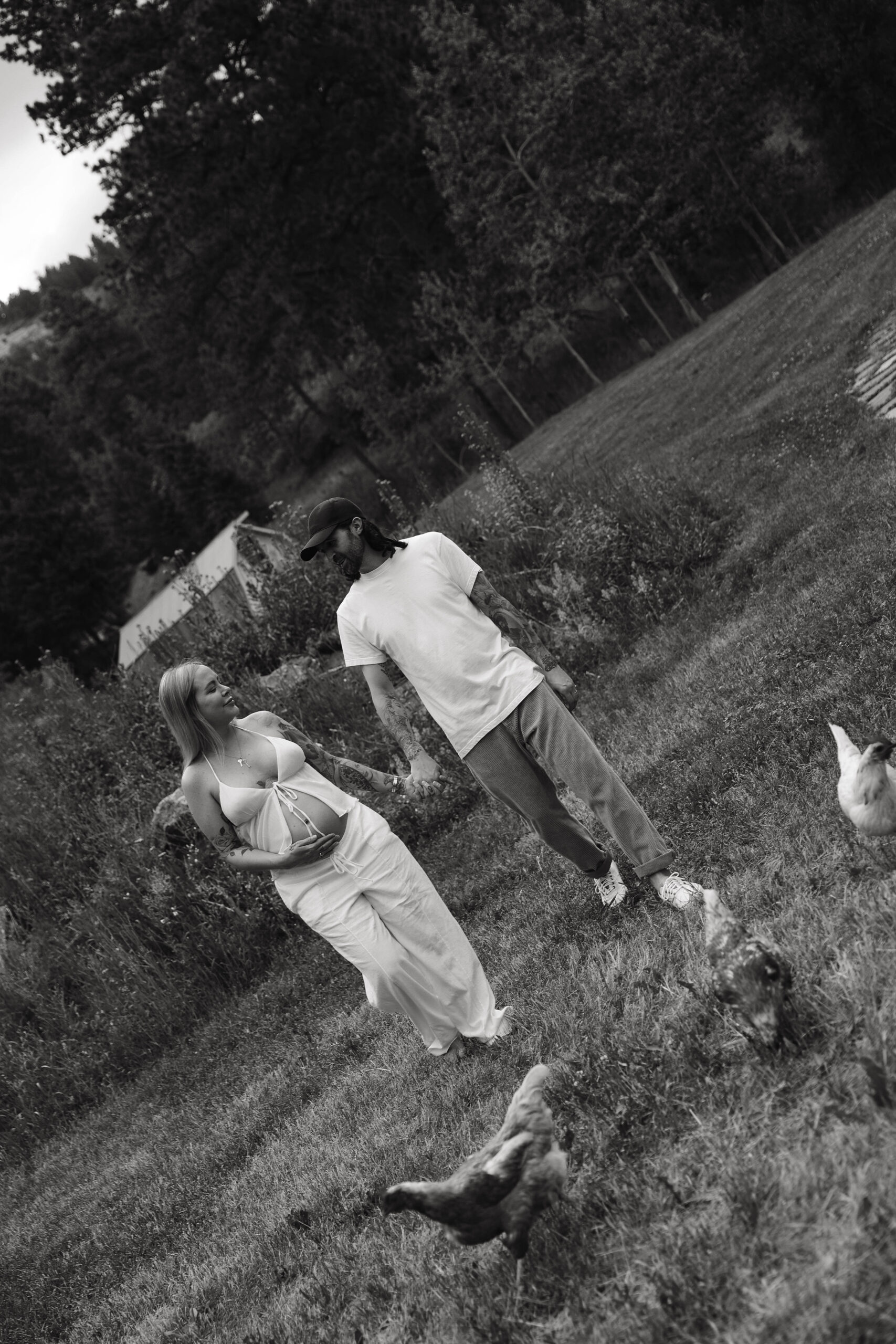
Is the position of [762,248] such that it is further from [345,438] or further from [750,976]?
[750,976]

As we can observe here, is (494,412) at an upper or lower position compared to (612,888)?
upper

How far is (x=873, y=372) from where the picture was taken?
453 inches

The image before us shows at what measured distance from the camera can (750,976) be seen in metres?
3.09

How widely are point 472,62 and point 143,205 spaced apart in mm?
10677

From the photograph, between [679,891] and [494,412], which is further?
[494,412]

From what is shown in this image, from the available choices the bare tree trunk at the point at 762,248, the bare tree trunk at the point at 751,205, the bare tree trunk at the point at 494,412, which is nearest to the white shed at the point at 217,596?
the bare tree trunk at the point at 751,205

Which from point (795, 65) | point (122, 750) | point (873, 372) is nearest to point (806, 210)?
point (795, 65)

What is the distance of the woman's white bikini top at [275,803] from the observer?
15.4 feet

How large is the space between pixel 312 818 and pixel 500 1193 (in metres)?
2.07

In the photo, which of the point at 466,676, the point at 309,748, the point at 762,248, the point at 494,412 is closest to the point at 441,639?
the point at 466,676

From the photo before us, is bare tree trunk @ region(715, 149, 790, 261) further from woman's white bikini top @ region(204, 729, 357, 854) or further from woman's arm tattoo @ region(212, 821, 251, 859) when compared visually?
woman's arm tattoo @ region(212, 821, 251, 859)

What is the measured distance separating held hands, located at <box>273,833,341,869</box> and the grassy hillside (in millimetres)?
1167

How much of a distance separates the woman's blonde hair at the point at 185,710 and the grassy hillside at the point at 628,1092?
1.86 m

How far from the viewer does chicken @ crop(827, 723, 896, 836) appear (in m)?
3.38
